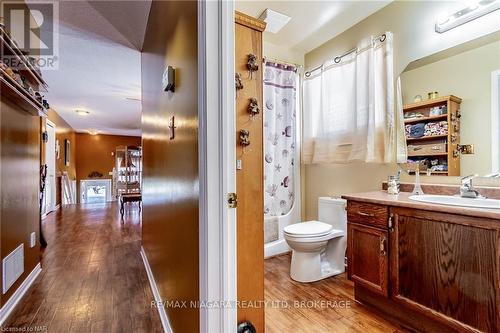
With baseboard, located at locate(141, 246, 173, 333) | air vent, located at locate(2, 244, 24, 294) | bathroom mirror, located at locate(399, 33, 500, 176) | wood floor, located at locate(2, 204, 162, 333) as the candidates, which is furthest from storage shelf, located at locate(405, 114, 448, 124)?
air vent, located at locate(2, 244, 24, 294)

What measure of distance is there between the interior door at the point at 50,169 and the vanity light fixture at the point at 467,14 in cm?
647

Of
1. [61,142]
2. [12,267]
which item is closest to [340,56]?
[12,267]

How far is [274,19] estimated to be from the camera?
Answer: 2359 millimetres

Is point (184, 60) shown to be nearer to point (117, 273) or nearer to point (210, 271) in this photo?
point (210, 271)

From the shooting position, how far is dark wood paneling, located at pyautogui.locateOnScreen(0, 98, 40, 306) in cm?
173

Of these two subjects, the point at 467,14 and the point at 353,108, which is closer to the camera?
the point at 467,14

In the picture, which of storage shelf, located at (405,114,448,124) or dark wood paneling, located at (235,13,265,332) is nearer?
dark wood paneling, located at (235,13,265,332)

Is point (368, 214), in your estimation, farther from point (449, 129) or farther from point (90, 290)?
point (90, 290)

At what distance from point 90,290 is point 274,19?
2920mm

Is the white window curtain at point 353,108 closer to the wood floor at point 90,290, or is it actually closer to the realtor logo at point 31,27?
the wood floor at point 90,290

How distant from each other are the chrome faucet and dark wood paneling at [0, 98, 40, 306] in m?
3.07

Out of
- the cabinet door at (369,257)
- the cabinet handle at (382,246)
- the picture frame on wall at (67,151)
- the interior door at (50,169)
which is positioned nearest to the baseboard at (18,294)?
the cabinet door at (369,257)

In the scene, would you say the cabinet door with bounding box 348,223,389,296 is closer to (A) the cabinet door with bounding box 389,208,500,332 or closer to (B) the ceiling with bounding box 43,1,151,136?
(A) the cabinet door with bounding box 389,208,500,332

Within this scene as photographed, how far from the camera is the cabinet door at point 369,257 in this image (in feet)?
5.41
